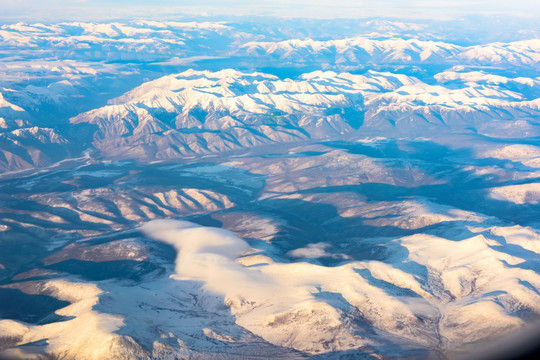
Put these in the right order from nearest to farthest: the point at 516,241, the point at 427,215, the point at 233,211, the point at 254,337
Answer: the point at 254,337
the point at 516,241
the point at 427,215
the point at 233,211

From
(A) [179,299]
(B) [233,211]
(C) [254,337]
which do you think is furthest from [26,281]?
(B) [233,211]

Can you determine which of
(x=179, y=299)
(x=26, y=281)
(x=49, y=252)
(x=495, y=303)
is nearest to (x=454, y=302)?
(x=495, y=303)

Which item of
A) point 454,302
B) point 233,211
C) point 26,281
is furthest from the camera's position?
A: point 233,211

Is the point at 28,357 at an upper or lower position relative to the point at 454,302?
upper

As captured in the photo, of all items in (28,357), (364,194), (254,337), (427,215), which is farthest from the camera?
(364,194)

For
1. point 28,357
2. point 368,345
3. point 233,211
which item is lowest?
point 233,211

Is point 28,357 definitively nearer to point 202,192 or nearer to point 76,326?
point 76,326

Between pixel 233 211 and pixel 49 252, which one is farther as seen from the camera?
pixel 233 211

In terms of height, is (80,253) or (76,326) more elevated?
(76,326)

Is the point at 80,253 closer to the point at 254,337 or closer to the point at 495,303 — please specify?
the point at 254,337
